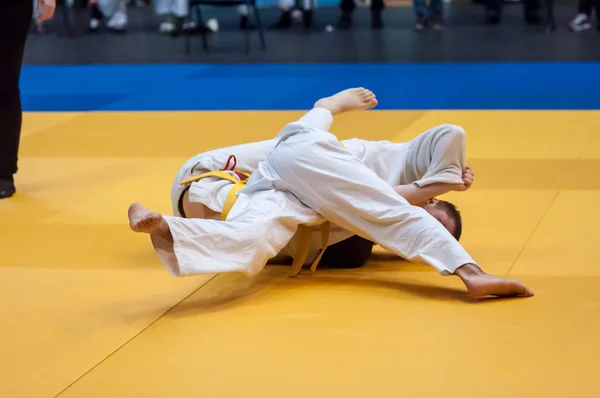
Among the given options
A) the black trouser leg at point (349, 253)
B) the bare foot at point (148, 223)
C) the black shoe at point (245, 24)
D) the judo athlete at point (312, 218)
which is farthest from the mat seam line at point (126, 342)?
the black shoe at point (245, 24)

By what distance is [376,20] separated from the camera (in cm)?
1273

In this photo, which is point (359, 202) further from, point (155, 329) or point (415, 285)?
point (155, 329)

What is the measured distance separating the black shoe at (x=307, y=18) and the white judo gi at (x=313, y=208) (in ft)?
28.1

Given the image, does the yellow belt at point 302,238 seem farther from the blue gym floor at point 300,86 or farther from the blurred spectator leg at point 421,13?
the blurred spectator leg at point 421,13

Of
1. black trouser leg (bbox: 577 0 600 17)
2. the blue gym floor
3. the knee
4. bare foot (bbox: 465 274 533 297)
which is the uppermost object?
the knee

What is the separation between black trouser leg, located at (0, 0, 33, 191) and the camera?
5.64 meters

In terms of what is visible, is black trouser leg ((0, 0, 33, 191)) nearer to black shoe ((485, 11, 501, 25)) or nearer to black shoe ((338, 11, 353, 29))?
black shoe ((338, 11, 353, 29))

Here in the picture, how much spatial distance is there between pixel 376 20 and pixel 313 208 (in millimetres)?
9011

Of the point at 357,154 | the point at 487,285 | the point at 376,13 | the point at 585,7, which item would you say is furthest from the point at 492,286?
the point at 376,13

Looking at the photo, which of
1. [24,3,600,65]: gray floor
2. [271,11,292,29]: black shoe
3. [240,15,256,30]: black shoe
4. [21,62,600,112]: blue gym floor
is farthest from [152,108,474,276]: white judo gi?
[240,15,256,30]: black shoe

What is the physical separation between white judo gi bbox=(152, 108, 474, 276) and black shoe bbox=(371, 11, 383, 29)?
849 cm

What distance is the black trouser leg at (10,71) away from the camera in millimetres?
5637

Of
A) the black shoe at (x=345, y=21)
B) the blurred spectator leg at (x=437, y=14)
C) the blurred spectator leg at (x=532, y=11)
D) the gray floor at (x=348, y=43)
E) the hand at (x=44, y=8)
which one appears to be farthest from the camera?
the black shoe at (x=345, y=21)

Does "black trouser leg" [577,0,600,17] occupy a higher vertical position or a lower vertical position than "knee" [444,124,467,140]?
lower
